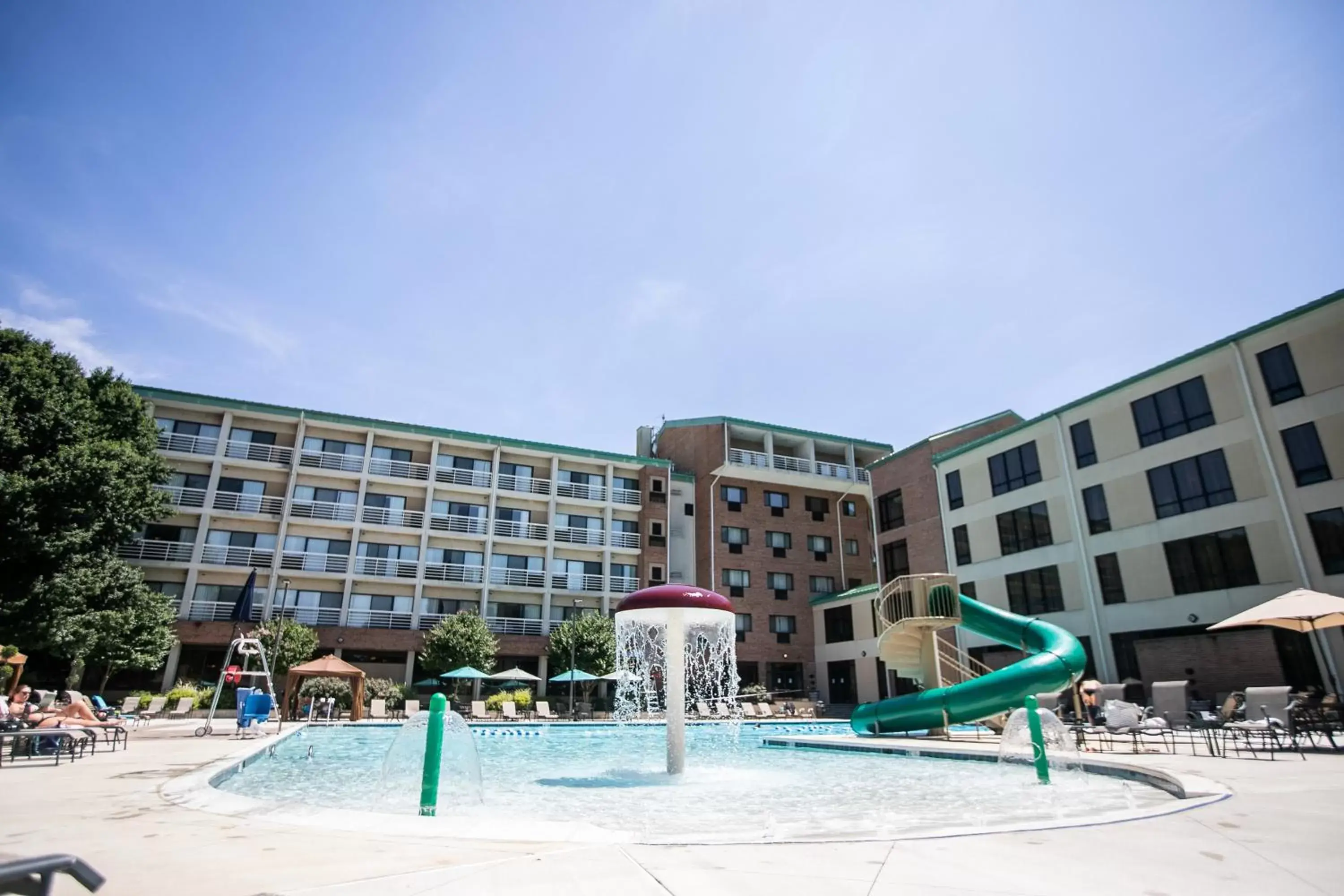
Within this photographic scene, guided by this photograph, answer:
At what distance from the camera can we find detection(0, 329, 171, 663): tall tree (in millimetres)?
23891

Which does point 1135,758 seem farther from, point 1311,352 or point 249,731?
point 249,731

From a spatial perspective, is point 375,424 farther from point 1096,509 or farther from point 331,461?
point 1096,509

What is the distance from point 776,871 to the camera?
461 cm

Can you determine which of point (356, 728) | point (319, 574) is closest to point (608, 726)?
point (356, 728)

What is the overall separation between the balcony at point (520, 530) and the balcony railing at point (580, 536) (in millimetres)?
879

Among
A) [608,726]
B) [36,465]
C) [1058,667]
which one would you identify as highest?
[36,465]

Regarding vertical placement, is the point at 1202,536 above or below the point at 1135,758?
above

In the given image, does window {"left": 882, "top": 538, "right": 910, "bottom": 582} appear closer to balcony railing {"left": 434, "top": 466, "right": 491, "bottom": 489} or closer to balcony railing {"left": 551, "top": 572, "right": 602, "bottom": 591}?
balcony railing {"left": 551, "top": 572, "right": 602, "bottom": 591}

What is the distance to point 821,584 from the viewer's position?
45.9m

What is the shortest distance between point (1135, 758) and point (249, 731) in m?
22.0

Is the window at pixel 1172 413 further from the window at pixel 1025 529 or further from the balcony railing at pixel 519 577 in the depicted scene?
the balcony railing at pixel 519 577

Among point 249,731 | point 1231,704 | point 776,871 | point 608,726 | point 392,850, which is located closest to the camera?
point 776,871

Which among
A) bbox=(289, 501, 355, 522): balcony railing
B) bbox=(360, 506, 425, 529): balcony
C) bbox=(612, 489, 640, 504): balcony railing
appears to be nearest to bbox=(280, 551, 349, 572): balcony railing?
bbox=(289, 501, 355, 522): balcony railing

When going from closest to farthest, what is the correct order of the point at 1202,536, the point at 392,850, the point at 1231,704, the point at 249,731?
the point at 392,850 → the point at 1231,704 → the point at 249,731 → the point at 1202,536
